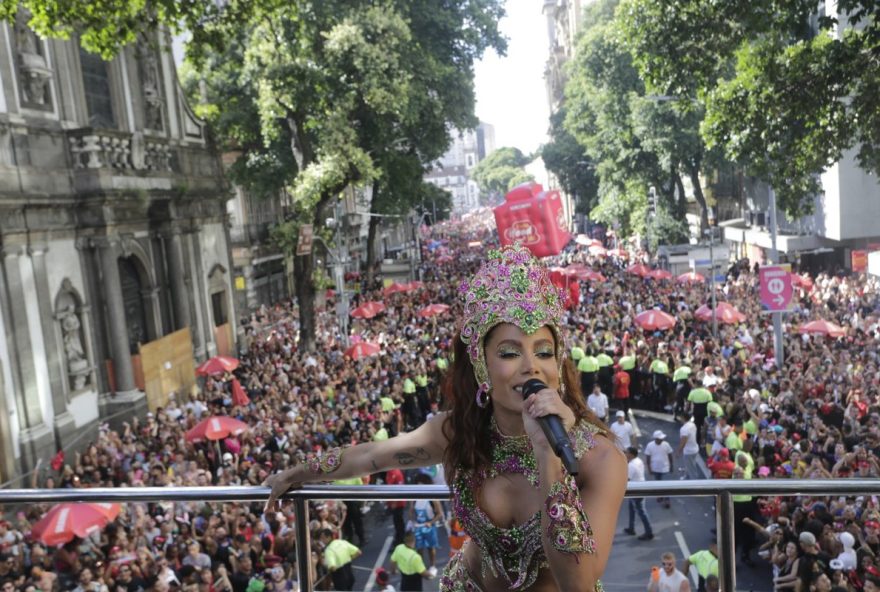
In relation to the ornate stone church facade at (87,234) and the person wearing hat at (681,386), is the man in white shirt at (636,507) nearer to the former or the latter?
the person wearing hat at (681,386)

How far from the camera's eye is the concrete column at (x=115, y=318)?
1930 cm

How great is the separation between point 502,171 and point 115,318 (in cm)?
14010

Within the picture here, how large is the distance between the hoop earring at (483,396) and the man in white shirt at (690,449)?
11.9 m

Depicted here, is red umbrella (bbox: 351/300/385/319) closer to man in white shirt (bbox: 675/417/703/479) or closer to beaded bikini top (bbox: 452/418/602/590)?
man in white shirt (bbox: 675/417/703/479)

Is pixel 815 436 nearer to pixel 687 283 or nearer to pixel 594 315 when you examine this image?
pixel 594 315

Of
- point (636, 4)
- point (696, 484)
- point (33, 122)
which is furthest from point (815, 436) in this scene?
point (33, 122)

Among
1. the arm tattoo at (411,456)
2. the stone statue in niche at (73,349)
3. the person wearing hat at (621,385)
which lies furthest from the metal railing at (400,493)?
the stone statue in niche at (73,349)

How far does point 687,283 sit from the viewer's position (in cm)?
3144

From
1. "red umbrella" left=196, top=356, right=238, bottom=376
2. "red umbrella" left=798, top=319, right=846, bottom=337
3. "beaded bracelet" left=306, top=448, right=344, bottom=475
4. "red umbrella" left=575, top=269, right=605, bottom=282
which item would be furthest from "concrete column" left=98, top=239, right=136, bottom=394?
Result: "red umbrella" left=575, top=269, right=605, bottom=282

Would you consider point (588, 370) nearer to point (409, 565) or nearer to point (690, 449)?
point (690, 449)

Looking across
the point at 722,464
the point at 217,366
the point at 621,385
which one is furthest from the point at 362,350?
the point at 722,464

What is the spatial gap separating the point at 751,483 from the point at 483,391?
0.88 meters

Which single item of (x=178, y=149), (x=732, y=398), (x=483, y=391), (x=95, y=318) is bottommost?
(x=732, y=398)

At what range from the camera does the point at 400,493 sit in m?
2.74
